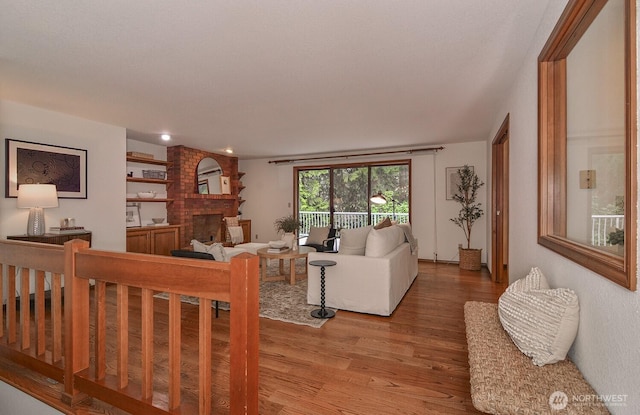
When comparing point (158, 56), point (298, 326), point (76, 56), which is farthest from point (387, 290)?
point (76, 56)

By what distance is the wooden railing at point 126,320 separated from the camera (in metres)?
1.23

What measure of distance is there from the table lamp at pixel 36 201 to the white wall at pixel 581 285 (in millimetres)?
4702

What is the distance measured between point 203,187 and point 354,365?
218 inches

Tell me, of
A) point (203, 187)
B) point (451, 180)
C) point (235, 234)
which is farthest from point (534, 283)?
point (203, 187)

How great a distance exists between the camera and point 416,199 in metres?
6.25

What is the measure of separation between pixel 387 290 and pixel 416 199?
3504mm

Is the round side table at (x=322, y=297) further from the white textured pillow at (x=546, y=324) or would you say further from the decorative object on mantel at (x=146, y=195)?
the decorative object on mantel at (x=146, y=195)

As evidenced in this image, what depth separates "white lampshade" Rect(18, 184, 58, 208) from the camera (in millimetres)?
3307

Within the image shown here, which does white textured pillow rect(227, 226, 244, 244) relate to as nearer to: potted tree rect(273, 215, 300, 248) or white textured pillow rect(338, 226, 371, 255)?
potted tree rect(273, 215, 300, 248)

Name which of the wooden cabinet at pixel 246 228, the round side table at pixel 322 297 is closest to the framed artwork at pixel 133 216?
the wooden cabinet at pixel 246 228

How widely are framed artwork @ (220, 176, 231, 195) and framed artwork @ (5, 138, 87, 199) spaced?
3.13 m

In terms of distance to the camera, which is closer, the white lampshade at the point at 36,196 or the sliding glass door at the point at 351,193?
the white lampshade at the point at 36,196

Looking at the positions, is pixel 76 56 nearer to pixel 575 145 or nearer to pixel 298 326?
pixel 298 326

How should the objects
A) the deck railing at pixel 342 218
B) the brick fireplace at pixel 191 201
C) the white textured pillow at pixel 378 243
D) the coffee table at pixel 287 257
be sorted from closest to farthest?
1. the white textured pillow at pixel 378 243
2. the coffee table at pixel 287 257
3. the brick fireplace at pixel 191 201
4. the deck railing at pixel 342 218
